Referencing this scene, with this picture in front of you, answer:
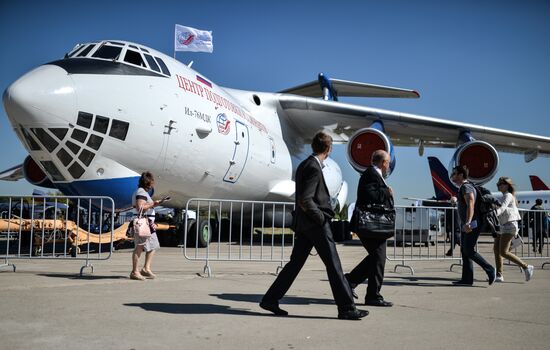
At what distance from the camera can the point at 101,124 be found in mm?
8422

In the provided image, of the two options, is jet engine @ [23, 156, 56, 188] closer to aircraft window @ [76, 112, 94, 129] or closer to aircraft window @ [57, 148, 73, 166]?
aircraft window @ [57, 148, 73, 166]

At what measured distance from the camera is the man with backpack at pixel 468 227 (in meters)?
6.20

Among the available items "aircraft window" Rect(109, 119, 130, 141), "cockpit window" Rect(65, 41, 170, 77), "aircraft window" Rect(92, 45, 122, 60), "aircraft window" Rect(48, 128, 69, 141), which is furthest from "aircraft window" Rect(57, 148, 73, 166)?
"aircraft window" Rect(92, 45, 122, 60)

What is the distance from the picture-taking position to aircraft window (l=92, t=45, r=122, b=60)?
9125 millimetres

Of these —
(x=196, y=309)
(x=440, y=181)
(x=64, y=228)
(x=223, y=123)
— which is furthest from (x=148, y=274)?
(x=440, y=181)

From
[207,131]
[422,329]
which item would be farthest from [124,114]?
[422,329]

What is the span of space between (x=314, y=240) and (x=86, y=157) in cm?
545

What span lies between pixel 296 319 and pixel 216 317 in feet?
2.07

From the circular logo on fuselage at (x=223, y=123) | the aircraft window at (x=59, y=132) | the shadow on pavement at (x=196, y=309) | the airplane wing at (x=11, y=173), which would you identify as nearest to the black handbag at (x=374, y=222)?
the shadow on pavement at (x=196, y=309)

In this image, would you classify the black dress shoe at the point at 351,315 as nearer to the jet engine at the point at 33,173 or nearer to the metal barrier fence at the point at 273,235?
the metal barrier fence at the point at 273,235

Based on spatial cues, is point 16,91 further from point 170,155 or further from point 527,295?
point 527,295

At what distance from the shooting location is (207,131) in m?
10.4

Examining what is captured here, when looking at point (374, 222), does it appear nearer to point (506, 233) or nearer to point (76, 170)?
point (506, 233)

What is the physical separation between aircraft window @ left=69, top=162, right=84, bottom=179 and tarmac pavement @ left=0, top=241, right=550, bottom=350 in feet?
6.78
